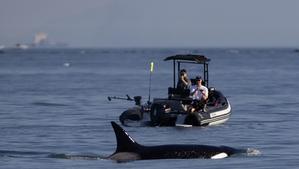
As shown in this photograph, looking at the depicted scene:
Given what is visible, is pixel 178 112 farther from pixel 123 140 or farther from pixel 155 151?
pixel 123 140

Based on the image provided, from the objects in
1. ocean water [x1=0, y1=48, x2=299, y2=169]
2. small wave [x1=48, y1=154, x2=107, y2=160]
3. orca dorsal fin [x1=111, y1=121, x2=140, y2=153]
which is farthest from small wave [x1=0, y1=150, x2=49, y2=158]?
orca dorsal fin [x1=111, y1=121, x2=140, y2=153]

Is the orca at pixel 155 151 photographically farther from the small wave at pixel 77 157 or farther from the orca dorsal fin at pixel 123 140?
the small wave at pixel 77 157

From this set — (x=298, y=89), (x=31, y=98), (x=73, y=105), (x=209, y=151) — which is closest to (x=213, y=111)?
(x=209, y=151)

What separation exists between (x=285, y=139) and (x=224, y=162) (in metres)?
5.92

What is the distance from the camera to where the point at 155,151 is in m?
24.3

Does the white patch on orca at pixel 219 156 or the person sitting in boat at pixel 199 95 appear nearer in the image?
the white patch on orca at pixel 219 156

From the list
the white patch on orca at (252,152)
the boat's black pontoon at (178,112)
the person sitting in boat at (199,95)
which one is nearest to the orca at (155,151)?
the white patch on orca at (252,152)

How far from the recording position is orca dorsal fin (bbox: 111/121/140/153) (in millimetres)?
24109

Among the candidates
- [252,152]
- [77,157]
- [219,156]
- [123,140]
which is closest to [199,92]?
[252,152]

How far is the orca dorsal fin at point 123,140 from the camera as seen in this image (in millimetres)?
24109

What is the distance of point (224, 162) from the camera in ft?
78.8

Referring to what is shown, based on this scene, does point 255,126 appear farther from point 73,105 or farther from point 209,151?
point 73,105

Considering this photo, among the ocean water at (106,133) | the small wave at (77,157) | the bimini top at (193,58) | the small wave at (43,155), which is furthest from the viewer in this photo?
the bimini top at (193,58)

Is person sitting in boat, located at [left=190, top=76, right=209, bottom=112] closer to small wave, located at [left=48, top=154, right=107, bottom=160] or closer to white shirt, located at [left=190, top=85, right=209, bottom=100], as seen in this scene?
white shirt, located at [left=190, top=85, right=209, bottom=100]
